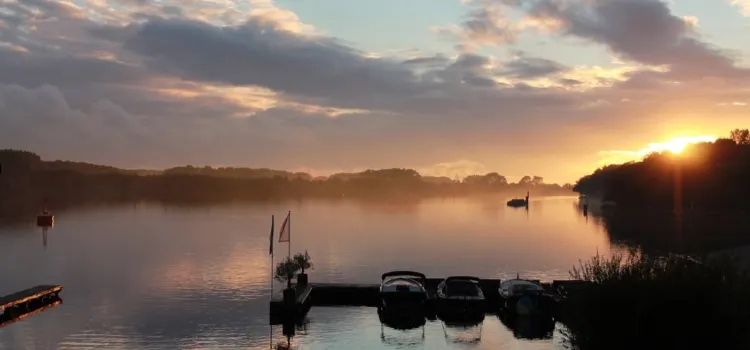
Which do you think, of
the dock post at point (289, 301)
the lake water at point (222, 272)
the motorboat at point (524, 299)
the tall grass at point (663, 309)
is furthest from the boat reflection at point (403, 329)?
the tall grass at point (663, 309)

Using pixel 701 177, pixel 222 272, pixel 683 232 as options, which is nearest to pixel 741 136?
pixel 701 177

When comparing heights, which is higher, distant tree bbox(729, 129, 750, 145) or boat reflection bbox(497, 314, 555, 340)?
distant tree bbox(729, 129, 750, 145)

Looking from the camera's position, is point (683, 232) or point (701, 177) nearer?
point (683, 232)

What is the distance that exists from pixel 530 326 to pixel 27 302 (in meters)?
32.9

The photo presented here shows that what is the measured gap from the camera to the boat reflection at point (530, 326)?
38.9 m

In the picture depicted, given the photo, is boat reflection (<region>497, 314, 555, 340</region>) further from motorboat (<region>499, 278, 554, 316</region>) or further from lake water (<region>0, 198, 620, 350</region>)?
lake water (<region>0, 198, 620, 350</region>)

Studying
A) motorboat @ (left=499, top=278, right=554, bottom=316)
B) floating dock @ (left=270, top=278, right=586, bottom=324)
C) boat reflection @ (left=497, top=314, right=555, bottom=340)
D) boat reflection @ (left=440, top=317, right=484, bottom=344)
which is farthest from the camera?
floating dock @ (left=270, top=278, right=586, bottom=324)

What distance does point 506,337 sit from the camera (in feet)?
126

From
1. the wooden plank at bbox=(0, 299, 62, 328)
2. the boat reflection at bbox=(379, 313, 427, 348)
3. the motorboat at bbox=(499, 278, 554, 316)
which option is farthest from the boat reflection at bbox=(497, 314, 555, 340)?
the wooden plank at bbox=(0, 299, 62, 328)

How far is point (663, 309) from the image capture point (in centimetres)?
2291

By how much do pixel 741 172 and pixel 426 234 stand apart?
6248cm

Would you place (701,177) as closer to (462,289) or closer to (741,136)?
(741,136)

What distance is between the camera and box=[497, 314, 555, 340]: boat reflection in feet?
128

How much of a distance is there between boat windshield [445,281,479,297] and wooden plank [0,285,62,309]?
27.1 meters
